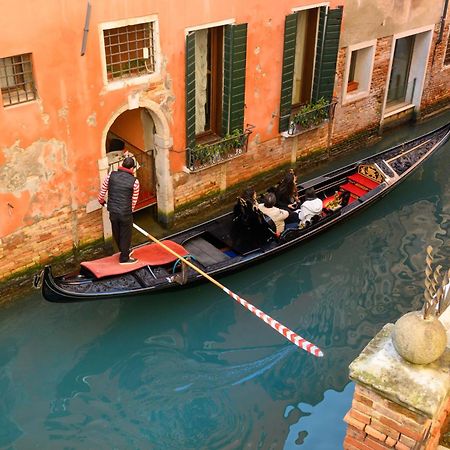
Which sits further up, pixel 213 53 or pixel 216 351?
pixel 213 53

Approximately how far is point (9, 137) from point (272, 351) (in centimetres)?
325

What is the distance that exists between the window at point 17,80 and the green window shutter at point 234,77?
2464mm

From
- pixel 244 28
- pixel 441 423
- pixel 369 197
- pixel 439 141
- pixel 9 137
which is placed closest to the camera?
pixel 441 423

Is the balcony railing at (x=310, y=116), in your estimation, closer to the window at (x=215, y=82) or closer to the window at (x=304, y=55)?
the window at (x=304, y=55)

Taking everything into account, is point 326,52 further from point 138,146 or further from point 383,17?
point 138,146

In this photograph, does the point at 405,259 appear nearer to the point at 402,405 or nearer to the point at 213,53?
the point at 213,53

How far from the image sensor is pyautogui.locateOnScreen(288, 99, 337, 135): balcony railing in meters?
8.76

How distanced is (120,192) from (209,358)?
1846 mm

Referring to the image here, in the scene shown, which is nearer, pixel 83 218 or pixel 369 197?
pixel 83 218

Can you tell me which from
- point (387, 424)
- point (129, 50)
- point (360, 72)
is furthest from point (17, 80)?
point (360, 72)

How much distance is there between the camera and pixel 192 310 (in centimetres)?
674

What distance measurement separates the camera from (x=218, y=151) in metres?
7.85

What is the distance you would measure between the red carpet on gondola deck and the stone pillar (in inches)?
156

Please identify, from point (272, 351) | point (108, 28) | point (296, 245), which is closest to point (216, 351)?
point (272, 351)
